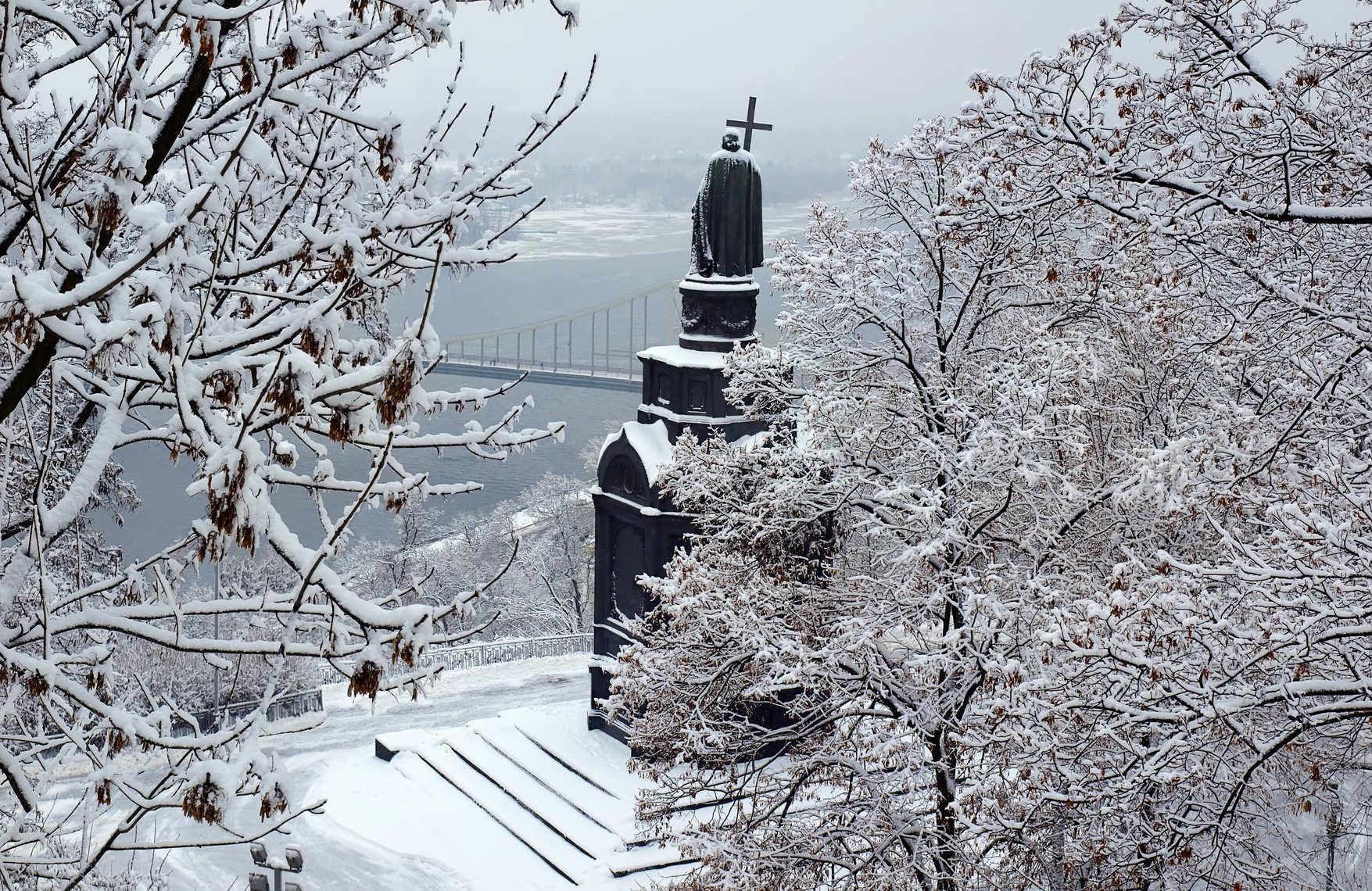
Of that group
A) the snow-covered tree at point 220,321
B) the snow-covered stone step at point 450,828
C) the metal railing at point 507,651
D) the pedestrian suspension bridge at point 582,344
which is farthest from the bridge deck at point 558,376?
the snow-covered tree at point 220,321

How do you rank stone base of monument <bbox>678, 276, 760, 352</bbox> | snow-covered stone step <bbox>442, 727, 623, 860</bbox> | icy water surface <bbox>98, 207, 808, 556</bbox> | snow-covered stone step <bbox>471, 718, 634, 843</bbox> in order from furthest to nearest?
icy water surface <bbox>98, 207, 808, 556</bbox> → stone base of monument <bbox>678, 276, 760, 352</bbox> → snow-covered stone step <bbox>471, 718, 634, 843</bbox> → snow-covered stone step <bbox>442, 727, 623, 860</bbox>

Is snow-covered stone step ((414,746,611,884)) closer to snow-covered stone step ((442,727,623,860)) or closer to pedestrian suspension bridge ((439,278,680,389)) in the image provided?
snow-covered stone step ((442,727,623,860))

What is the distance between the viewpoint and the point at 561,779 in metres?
17.1

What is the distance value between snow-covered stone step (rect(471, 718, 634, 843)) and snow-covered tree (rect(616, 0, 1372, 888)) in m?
3.05

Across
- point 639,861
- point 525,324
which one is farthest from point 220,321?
point 525,324

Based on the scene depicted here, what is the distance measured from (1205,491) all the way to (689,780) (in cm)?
541

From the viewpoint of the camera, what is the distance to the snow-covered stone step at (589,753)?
1669 cm

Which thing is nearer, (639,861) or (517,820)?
(639,861)

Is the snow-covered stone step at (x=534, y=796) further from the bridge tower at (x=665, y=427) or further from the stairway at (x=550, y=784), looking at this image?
the bridge tower at (x=665, y=427)

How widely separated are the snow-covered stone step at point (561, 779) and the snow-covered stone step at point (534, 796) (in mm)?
69

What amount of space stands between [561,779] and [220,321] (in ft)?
45.0

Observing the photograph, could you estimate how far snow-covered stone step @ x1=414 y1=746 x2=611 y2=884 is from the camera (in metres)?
15.0

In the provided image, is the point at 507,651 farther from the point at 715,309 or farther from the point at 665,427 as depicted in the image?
Answer: the point at 715,309

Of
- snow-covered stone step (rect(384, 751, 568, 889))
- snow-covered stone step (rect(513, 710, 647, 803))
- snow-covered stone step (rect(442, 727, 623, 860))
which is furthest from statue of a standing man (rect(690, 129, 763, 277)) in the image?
snow-covered stone step (rect(384, 751, 568, 889))
